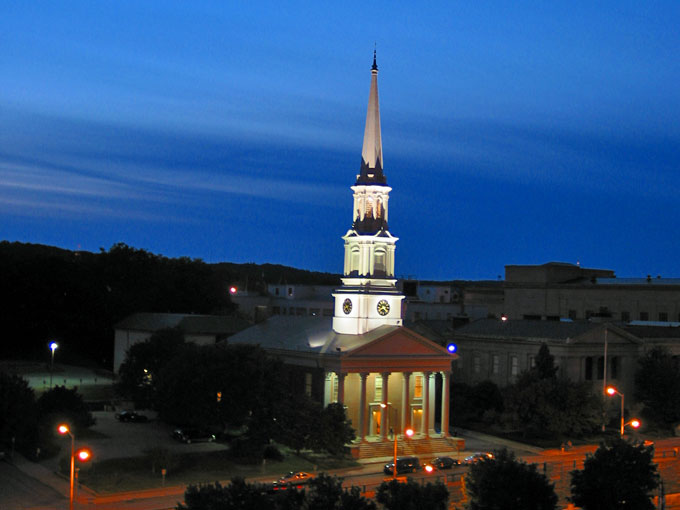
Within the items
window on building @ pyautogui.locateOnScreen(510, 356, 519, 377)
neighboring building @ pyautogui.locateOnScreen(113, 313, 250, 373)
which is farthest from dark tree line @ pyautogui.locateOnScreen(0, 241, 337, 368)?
window on building @ pyautogui.locateOnScreen(510, 356, 519, 377)

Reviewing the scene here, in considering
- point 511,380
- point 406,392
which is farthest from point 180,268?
point 406,392

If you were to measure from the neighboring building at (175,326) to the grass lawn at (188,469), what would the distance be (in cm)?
4161

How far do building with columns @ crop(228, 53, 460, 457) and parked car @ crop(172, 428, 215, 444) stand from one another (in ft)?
29.5

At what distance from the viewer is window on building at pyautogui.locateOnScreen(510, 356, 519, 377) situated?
94.8 meters

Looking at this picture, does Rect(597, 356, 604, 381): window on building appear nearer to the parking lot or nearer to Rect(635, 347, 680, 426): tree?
Rect(635, 347, 680, 426): tree

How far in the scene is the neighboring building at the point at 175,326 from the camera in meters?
111

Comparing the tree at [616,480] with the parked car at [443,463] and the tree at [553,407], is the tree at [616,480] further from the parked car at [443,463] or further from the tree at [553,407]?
the tree at [553,407]

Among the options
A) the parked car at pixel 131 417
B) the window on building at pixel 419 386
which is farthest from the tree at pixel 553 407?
the parked car at pixel 131 417

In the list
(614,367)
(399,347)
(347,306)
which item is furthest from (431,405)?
(614,367)

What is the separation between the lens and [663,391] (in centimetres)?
8912

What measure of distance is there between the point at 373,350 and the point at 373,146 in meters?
16.9

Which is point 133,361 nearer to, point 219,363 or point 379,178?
point 219,363

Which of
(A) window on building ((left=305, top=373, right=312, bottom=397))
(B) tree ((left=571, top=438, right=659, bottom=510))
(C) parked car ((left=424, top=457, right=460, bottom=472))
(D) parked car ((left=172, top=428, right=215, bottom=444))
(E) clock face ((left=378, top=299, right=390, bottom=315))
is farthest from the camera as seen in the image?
(E) clock face ((left=378, top=299, right=390, bottom=315))

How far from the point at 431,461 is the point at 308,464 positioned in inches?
344
